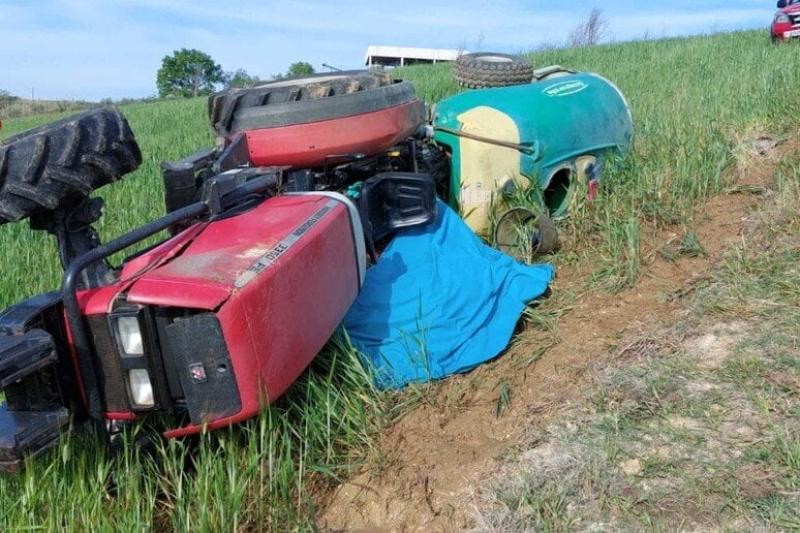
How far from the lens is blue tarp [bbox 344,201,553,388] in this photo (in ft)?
9.05

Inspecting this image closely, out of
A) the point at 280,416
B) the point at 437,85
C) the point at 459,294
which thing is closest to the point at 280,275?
the point at 280,416

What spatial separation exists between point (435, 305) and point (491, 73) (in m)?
2.17

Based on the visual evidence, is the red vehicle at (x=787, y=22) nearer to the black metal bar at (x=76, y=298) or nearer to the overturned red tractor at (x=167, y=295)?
the overturned red tractor at (x=167, y=295)

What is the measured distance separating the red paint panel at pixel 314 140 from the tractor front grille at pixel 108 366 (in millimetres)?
1221

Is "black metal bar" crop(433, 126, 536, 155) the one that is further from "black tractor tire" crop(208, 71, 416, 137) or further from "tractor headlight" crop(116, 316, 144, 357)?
"tractor headlight" crop(116, 316, 144, 357)

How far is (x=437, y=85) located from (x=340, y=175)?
882 cm

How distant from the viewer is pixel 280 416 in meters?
2.30

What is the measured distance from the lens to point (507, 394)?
8.51ft

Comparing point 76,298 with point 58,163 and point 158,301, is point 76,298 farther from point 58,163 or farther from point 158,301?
point 58,163

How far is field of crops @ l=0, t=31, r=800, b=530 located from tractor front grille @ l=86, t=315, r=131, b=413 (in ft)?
0.47

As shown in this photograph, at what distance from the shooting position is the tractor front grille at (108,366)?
1840 mm

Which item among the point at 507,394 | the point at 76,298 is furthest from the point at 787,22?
the point at 76,298

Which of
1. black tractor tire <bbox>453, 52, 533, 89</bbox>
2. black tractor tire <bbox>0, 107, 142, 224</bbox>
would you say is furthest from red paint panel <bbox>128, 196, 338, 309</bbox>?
black tractor tire <bbox>453, 52, 533, 89</bbox>

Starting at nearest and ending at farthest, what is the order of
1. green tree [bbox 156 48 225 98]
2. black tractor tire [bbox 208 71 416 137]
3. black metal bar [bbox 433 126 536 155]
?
black tractor tire [bbox 208 71 416 137] < black metal bar [bbox 433 126 536 155] < green tree [bbox 156 48 225 98]
